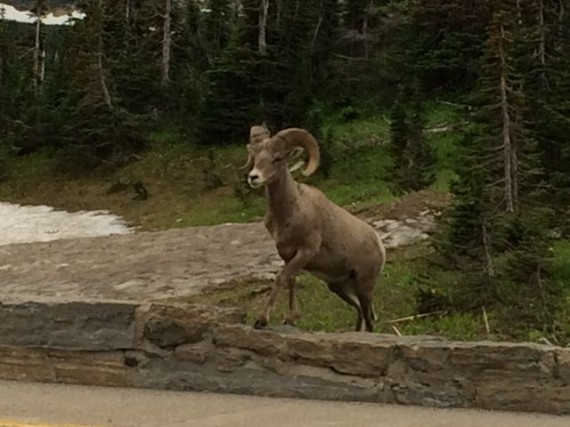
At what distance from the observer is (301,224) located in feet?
31.8

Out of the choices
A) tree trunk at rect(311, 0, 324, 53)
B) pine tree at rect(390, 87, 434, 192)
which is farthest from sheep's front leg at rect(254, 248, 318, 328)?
→ tree trunk at rect(311, 0, 324, 53)

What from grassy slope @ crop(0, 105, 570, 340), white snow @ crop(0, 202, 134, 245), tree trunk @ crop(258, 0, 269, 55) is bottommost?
white snow @ crop(0, 202, 134, 245)

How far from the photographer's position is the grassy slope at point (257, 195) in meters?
14.4

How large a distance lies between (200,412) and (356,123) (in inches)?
1135

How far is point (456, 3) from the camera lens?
34.3 metres

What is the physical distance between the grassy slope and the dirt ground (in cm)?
104

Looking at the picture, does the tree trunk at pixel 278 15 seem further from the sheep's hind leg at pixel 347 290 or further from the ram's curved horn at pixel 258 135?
the ram's curved horn at pixel 258 135

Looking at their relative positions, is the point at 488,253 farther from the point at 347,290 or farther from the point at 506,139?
the point at 347,290

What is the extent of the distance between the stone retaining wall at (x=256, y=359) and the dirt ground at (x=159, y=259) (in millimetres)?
7459

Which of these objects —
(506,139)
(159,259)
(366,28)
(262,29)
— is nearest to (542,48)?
(506,139)

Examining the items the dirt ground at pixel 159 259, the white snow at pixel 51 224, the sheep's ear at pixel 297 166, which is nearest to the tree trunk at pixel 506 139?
the dirt ground at pixel 159 259

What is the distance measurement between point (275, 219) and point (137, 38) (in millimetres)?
42034

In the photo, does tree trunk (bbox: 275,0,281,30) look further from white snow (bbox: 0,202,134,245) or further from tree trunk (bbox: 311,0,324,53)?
white snow (bbox: 0,202,134,245)

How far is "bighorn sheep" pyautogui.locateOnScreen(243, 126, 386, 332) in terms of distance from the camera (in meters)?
9.54
